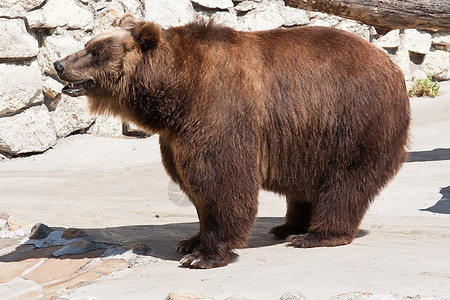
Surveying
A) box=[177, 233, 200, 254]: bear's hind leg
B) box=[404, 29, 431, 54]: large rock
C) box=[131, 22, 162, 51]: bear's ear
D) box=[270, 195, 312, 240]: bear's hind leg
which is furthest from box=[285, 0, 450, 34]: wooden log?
box=[404, 29, 431, 54]: large rock

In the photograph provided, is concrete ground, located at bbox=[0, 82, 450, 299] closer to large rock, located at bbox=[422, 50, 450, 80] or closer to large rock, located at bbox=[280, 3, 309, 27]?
large rock, located at bbox=[280, 3, 309, 27]

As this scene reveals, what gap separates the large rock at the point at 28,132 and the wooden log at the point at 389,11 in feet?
13.1

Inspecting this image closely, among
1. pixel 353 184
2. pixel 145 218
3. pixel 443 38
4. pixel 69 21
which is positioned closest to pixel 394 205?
pixel 353 184

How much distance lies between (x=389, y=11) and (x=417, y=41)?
5.84 metres

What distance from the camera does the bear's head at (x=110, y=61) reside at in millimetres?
4836

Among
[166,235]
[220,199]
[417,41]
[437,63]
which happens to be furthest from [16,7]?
[437,63]

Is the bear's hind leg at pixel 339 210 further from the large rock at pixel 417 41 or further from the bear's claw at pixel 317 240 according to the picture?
the large rock at pixel 417 41

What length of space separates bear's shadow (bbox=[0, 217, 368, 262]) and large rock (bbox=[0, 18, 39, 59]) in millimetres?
3974

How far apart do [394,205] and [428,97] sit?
221 inches

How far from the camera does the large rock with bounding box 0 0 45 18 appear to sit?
886 centimetres

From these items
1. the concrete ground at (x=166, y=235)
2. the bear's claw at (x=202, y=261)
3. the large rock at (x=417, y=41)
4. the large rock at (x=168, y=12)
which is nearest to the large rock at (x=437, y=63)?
the large rock at (x=417, y=41)

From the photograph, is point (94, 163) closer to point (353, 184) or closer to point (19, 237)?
point (19, 237)

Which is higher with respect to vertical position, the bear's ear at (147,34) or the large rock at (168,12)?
the bear's ear at (147,34)

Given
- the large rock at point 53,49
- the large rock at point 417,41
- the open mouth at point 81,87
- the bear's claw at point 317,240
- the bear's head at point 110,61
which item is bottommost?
the bear's claw at point 317,240
